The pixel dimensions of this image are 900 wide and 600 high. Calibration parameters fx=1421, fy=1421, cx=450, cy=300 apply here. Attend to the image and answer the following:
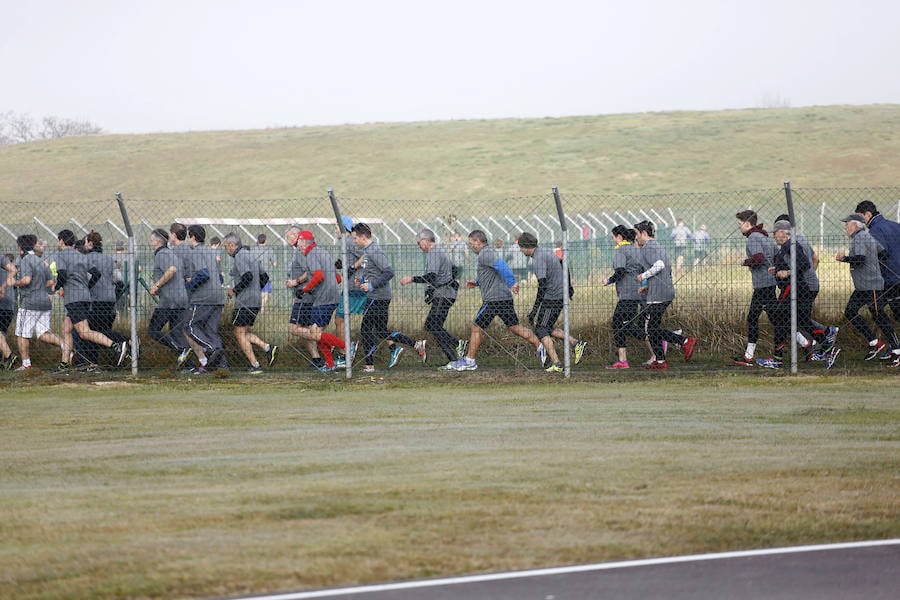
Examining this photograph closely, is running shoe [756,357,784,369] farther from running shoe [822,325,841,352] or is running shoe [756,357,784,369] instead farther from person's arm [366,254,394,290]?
person's arm [366,254,394,290]

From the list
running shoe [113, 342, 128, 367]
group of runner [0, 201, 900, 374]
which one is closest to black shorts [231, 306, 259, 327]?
group of runner [0, 201, 900, 374]

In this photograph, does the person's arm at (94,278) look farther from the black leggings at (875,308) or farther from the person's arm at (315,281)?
the black leggings at (875,308)

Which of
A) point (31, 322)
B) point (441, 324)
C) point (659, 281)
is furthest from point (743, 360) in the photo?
point (31, 322)

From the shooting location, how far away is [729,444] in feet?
33.4

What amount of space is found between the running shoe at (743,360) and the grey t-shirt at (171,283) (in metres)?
6.38

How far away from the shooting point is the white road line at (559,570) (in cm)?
593

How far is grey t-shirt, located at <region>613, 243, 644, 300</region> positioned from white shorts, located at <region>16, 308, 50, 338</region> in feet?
22.6

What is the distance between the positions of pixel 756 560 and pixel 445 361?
10621 millimetres

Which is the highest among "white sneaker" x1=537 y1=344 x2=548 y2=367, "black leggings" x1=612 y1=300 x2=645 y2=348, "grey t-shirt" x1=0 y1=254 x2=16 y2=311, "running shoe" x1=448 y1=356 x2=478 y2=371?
"grey t-shirt" x1=0 y1=254 x2=16 y2=311

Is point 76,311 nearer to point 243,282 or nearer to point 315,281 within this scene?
point 243,282

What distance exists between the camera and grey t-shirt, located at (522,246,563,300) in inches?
626

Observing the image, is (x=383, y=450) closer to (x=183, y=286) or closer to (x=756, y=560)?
(x=756, y=560)

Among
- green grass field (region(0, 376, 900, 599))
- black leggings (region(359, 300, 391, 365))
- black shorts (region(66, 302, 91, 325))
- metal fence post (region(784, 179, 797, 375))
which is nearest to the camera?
green grass field (region(0, 376, 900, 599))

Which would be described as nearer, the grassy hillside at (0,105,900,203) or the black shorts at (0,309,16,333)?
the black shorts at (0,309,16,333)
